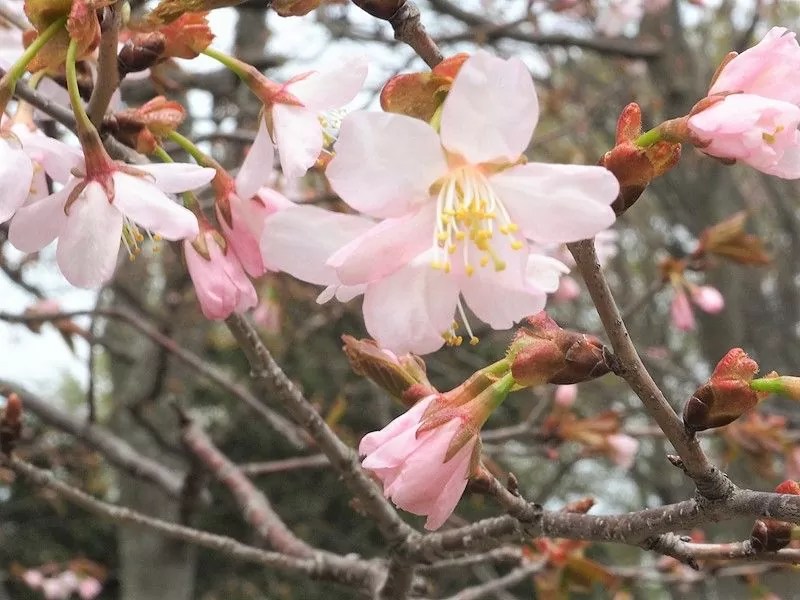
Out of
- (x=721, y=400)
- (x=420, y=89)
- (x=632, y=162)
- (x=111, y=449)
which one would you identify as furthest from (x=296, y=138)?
(x=111, y=449)

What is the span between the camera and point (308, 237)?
0.54 m

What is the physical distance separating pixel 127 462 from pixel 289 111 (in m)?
1.84

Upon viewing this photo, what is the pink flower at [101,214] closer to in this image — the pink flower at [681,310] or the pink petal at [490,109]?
the pink petal at [490,109]

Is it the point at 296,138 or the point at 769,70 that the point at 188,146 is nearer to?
the point at 296,138

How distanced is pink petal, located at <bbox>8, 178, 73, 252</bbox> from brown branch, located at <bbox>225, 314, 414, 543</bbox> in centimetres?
31

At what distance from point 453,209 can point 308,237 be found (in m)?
0.11

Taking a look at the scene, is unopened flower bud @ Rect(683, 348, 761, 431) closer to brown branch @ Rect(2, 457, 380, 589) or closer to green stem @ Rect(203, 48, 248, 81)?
green stem @ Rect(203, 48, 248, 81)

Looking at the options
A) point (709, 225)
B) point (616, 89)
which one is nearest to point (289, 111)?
point (709, 225)

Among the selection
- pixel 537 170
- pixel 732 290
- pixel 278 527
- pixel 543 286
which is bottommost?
pixel 732 290

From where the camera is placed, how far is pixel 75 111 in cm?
61

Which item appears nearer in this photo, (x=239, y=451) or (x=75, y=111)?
(x=75, y=111)

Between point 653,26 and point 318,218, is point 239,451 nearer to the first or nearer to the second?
point 653,26

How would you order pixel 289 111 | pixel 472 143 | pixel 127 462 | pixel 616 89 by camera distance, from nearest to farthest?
pixel 472 143 < pixel 289 111 < pixel 127 462 < pixel 616 89

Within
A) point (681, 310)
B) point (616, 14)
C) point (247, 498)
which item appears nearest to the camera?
point (247, 498)
